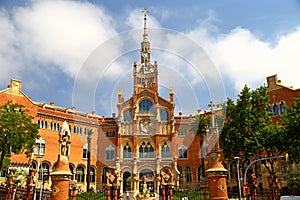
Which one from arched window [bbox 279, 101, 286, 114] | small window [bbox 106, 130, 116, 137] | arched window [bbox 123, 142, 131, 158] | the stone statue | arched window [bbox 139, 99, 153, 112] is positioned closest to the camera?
the stone statue

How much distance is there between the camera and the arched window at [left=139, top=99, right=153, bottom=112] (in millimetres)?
56250

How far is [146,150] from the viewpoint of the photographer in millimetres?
54125

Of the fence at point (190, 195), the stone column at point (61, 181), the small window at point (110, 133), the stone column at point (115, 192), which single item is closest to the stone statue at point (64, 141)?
the stone column at point (61, 181)

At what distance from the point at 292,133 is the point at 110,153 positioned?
113 feet

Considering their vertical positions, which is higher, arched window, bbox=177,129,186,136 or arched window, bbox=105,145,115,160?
arched window, bbox=177,129,186,136

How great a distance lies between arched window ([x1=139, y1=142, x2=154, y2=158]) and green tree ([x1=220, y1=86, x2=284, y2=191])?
20.6 m

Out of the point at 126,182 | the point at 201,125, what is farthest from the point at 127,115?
the point at 201,125

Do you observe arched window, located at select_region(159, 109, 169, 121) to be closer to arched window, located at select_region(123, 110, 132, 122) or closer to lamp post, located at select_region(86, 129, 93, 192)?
arched window, located at select_region(123, 110, 132, 122)

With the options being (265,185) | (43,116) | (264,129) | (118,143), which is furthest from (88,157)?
(264,129)

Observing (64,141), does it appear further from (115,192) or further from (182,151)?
(182,151)

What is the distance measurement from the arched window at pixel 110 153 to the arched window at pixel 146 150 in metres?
5.00

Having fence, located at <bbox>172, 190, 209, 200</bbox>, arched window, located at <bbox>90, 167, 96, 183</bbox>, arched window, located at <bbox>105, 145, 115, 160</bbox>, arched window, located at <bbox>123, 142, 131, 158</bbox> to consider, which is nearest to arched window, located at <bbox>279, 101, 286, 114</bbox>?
fence, located at <bbox>172, 190, 209, 200</bbox>

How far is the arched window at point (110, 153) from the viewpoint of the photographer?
5519 cm

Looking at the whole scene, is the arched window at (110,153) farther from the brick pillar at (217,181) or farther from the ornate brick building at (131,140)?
the brick pillar at (217,181)
